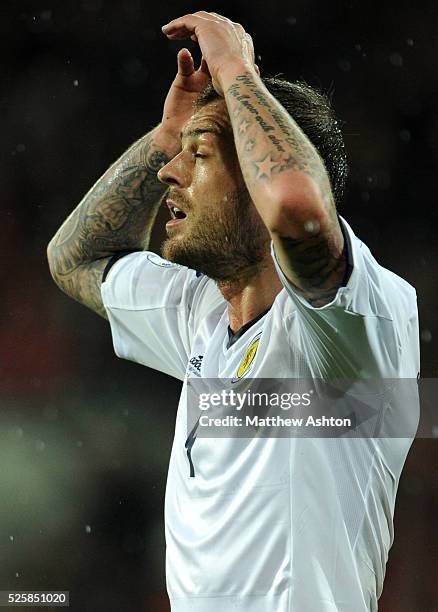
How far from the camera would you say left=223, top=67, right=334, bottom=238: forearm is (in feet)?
4.52

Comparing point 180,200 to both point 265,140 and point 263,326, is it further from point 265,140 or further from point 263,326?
point 265,140

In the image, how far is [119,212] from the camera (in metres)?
2.40

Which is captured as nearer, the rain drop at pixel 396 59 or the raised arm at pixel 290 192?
the raised arm at pixel 290 192

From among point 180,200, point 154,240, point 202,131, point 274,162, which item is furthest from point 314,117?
point 154,240

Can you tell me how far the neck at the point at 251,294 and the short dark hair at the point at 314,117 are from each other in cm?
30

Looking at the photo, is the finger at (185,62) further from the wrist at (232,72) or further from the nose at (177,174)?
the wrist at (232,72)

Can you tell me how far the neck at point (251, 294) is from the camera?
1.89 meters

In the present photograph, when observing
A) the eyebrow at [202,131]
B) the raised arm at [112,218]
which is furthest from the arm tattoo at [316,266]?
the raised arm at [112,218]

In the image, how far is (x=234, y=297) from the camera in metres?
1.95

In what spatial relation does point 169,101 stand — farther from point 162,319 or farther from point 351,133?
point 351,133

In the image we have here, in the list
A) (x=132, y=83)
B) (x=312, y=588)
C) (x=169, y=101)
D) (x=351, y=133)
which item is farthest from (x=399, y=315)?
(x=132, y=83)

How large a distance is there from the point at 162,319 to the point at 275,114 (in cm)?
79

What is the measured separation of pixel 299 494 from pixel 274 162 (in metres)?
0.59

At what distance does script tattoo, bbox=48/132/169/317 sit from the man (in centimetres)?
13
